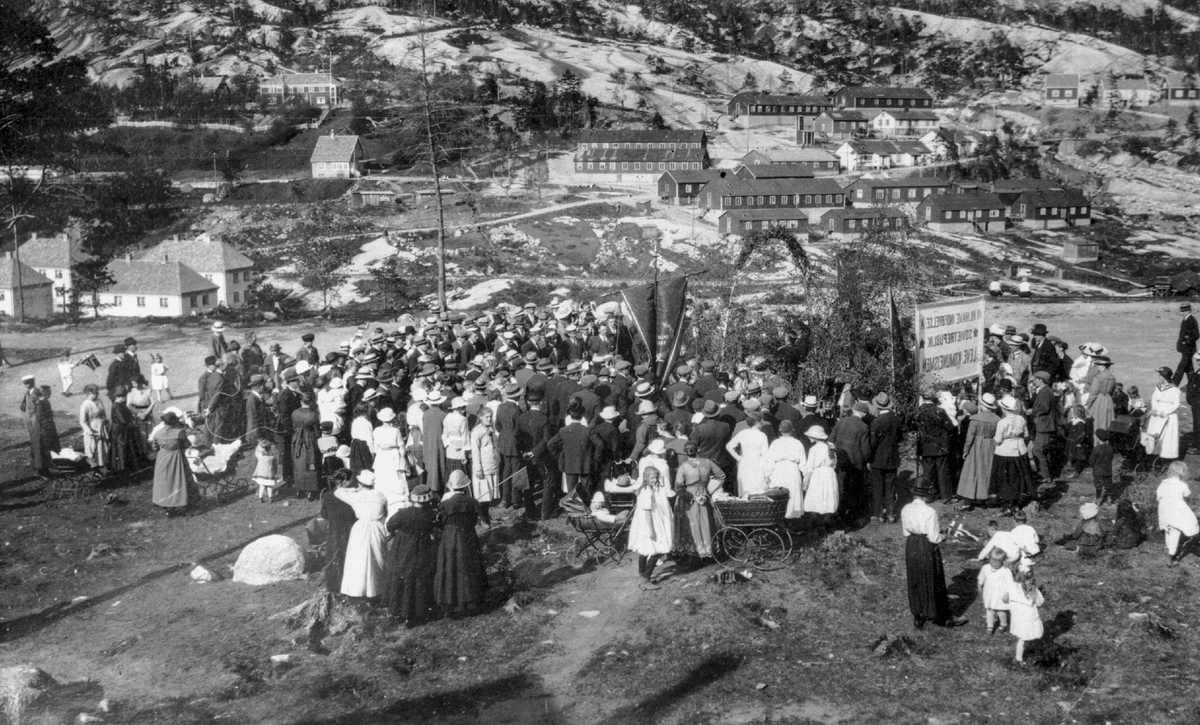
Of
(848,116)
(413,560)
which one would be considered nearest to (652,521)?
(413,560)

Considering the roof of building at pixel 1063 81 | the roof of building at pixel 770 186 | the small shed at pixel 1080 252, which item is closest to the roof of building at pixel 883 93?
the roof of building at pixel 1063 81

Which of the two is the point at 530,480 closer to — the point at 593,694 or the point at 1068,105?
the point at 593,694

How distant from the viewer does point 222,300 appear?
61.0m

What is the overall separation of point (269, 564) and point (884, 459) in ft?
24.3

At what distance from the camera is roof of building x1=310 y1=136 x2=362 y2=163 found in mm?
96125

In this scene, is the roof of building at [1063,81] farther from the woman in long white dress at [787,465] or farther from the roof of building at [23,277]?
the woman in long white dress at [787,465]

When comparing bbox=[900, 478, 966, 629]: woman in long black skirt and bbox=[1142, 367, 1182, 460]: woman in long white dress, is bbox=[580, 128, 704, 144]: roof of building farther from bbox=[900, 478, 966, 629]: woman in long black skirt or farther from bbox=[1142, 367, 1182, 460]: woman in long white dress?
bbox=[900, 478, 966, 629]: woman in long black skirt

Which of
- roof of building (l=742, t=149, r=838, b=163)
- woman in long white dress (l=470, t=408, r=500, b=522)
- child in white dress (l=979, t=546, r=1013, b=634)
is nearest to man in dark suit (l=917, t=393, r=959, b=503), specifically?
child in white dress (l=979, t=546, r=1013, b=634)

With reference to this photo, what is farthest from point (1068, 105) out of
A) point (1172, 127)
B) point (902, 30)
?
point (902, 30)

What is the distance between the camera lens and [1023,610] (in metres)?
9.00

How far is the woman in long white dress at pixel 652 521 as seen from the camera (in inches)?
421

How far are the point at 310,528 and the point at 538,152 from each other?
3732 inches

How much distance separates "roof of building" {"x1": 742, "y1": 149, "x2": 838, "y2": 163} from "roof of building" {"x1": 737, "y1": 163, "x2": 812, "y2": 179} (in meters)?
10.3

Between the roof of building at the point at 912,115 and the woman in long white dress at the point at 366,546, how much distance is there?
122373mm
